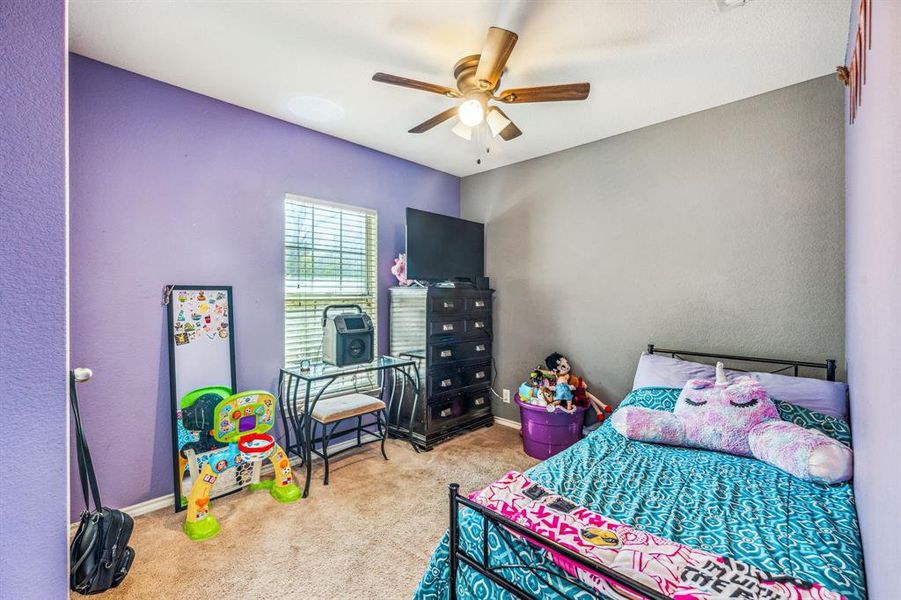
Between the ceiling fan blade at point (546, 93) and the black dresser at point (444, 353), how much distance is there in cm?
163

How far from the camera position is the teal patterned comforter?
1179 mm

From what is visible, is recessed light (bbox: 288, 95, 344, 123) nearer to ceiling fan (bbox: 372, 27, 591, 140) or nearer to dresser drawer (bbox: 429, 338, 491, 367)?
ceiling fan (bbox: 372, 27, 591, 140)

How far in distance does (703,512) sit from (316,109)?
10.1ft

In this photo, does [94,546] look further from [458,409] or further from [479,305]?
[479,305]

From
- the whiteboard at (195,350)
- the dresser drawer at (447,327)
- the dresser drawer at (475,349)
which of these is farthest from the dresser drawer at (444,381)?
the whiteboard at (195,350)

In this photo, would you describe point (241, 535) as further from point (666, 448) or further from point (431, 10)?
point (431, 10)

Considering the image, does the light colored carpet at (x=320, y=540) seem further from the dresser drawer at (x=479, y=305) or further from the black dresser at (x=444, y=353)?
the dresser drawer at (x=479, y=305)

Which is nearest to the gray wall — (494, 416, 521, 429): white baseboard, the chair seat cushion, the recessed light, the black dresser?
(494, 416, 521, 429): white baseboard

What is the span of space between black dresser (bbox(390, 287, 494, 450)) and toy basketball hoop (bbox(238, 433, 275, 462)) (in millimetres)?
1188

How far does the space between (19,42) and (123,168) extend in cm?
165

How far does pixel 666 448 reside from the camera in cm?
208

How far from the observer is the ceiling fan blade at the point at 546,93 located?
6.64ft

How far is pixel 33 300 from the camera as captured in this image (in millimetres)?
936

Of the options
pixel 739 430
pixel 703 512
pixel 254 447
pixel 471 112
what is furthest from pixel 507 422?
pixel 471 112
